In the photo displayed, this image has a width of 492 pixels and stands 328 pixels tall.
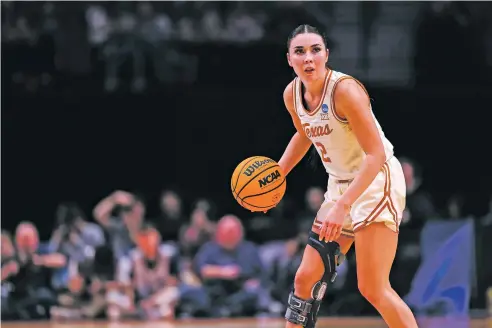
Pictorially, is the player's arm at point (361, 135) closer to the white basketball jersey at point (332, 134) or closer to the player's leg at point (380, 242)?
the white basketball jersey at point (332, 134)

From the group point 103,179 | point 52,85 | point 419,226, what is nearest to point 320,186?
point 419,226

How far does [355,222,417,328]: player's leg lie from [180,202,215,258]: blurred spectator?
5.41 meters

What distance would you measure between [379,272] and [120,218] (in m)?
6.00

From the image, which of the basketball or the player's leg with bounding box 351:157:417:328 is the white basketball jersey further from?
the basketball

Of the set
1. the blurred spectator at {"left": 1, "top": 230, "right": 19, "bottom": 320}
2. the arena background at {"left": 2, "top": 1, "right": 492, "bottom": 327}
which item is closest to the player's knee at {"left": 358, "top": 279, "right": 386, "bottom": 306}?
the blurred spectator at {"left": 1, "top": 230, "right": 19, "bottom": 320}

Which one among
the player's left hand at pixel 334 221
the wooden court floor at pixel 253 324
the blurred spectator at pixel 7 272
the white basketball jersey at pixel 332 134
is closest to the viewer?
the player's left hand at pixel 334 221

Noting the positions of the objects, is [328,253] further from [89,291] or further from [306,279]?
[89,291]

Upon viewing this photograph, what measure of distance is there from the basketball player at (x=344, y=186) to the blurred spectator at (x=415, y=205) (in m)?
4.45

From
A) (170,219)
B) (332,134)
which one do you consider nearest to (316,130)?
(332,134)

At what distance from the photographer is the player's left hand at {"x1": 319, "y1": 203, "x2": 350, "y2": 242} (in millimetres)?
5453

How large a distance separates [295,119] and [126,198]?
5.55m

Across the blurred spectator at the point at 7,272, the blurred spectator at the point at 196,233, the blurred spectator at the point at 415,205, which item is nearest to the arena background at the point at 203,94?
the blurred spectator at the point at 415,205

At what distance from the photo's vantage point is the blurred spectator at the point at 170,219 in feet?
38.2

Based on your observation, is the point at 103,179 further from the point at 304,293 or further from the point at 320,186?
the point at 304,293
